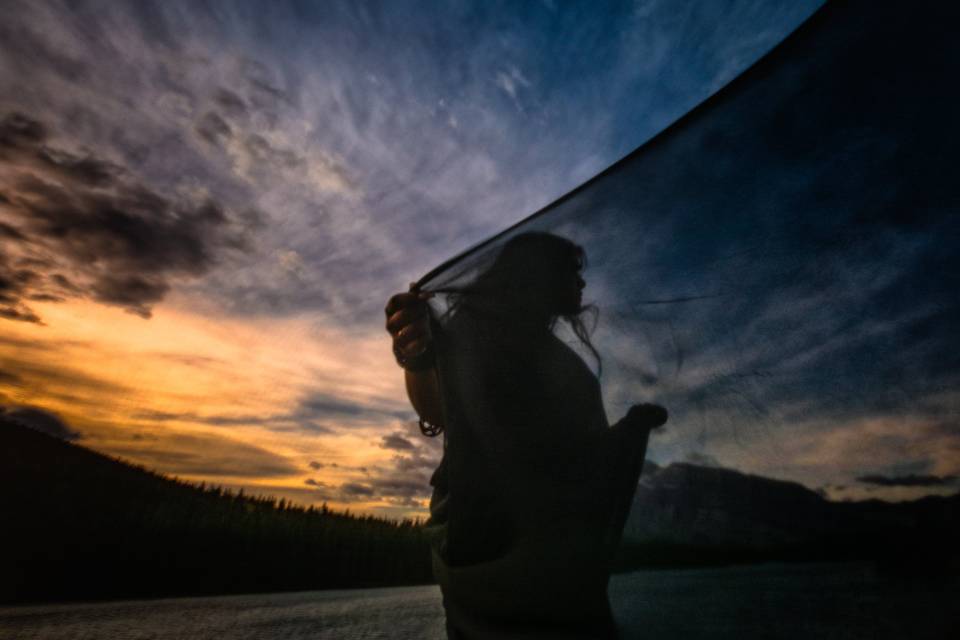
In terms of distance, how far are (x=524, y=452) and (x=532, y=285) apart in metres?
0.48

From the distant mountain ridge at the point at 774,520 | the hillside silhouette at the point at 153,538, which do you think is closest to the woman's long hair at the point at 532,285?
the distant mountain ridge at the point at 774,520

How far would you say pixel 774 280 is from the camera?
96cm

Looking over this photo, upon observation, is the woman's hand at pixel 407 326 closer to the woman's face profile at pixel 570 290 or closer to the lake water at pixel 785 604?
the woman's face profile at pixel 570 290

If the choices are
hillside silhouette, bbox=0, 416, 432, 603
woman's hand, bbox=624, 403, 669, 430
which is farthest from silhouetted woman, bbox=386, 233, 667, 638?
hillside silhouette, bbox=0, 416, 432, 603

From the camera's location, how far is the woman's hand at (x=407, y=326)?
5.19 ft

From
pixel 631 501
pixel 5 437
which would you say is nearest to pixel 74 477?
pixel 5 437

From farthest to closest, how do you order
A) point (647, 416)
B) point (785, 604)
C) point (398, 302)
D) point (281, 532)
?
point (281, 532)
point (398, 302)
point (647, 416)
point (785, 604)

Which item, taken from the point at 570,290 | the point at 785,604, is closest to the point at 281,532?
the point at 570,290

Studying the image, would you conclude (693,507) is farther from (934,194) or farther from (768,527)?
(934,194)

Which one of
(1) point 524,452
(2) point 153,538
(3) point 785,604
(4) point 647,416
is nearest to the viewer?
(3) point 785,604

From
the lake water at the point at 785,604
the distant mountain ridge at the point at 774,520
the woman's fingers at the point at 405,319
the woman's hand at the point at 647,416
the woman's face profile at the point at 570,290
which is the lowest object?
the lake water at the point at 785,604

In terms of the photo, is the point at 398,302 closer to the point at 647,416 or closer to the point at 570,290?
the point at 570,290

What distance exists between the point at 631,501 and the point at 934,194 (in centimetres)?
82

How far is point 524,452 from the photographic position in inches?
47.5
